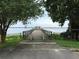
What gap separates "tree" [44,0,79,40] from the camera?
44000 millimetres

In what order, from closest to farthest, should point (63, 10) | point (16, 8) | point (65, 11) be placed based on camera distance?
point (16, 8) < point (63, 10) < point (65, 11)

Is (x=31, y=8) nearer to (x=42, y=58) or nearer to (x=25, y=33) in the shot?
(x=42, y=58)

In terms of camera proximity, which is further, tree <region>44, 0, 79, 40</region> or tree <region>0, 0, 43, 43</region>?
tree <region>44, 0, 79, 40</region>

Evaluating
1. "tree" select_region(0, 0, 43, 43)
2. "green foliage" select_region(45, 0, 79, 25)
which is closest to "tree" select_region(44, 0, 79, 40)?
"green foliage" select_region(45, 0, 79, 25)

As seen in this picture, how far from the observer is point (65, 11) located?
148ft

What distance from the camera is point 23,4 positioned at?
25.8 m

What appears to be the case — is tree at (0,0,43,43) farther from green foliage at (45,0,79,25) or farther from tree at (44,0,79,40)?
green foliage at (45,0,79,25)

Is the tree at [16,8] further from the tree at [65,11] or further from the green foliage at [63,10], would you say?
the green foliage at [63,10]

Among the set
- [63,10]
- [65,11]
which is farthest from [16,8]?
[65,11]

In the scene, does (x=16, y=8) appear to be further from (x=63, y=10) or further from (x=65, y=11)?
(x=65, y=11)

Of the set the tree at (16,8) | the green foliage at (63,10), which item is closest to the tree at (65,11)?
the green foliage at (63,10)

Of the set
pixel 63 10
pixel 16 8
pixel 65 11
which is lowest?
pixel 16 8

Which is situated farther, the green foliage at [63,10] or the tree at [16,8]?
the green foliage at [63,10]

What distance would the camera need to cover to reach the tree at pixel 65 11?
44000 mm
